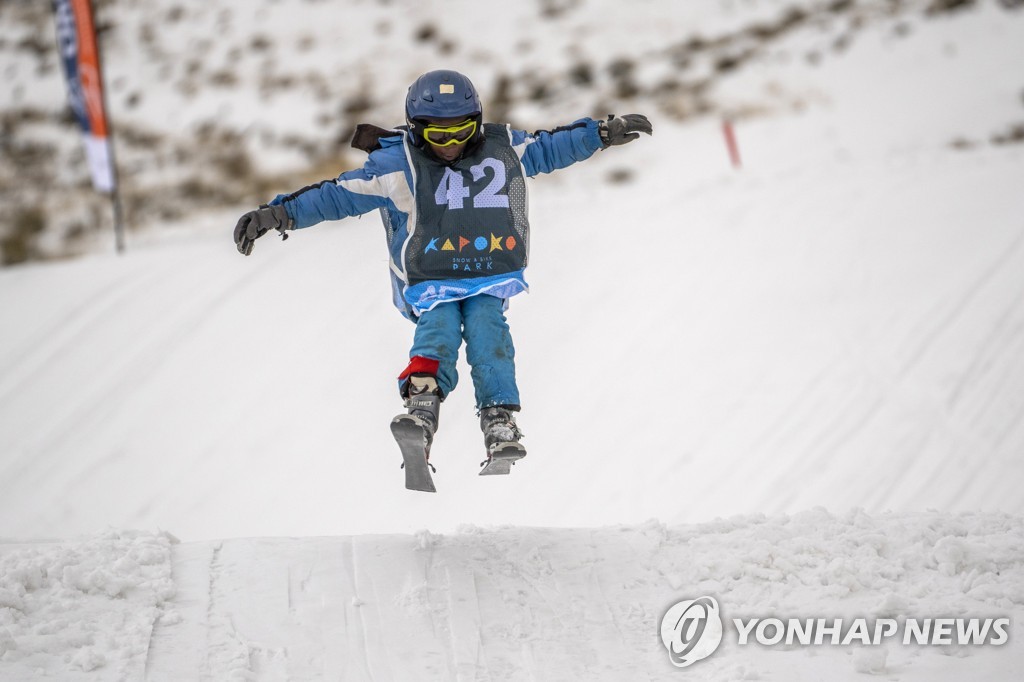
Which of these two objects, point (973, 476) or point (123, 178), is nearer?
point (973, 476)

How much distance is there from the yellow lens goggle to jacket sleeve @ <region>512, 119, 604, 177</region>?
0.31m

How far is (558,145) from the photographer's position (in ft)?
14.8

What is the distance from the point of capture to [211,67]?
19.0m

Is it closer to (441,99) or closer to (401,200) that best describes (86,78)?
(401,200)

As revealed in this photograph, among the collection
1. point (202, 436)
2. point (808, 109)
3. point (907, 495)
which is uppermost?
point (808, 109)

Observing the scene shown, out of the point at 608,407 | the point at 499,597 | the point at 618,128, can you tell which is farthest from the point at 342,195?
the point at 608,407

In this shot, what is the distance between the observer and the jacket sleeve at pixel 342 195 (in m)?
4.29

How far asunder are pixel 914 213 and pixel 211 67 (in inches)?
557

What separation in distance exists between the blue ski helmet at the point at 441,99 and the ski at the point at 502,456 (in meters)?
1.44

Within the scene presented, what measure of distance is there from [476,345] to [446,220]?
57 centimetres

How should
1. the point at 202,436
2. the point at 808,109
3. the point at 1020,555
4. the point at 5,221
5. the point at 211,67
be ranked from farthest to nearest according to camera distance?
1. the point at 211,67
2. the point at 5,221
3. the point at 808,109
4. the point at 202,436
5. the point at 1020,555

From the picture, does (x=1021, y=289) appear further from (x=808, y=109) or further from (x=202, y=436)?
(x=202, y=436)

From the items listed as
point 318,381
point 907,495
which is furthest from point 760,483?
point 318,381

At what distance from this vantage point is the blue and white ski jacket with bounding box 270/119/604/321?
169 inches
